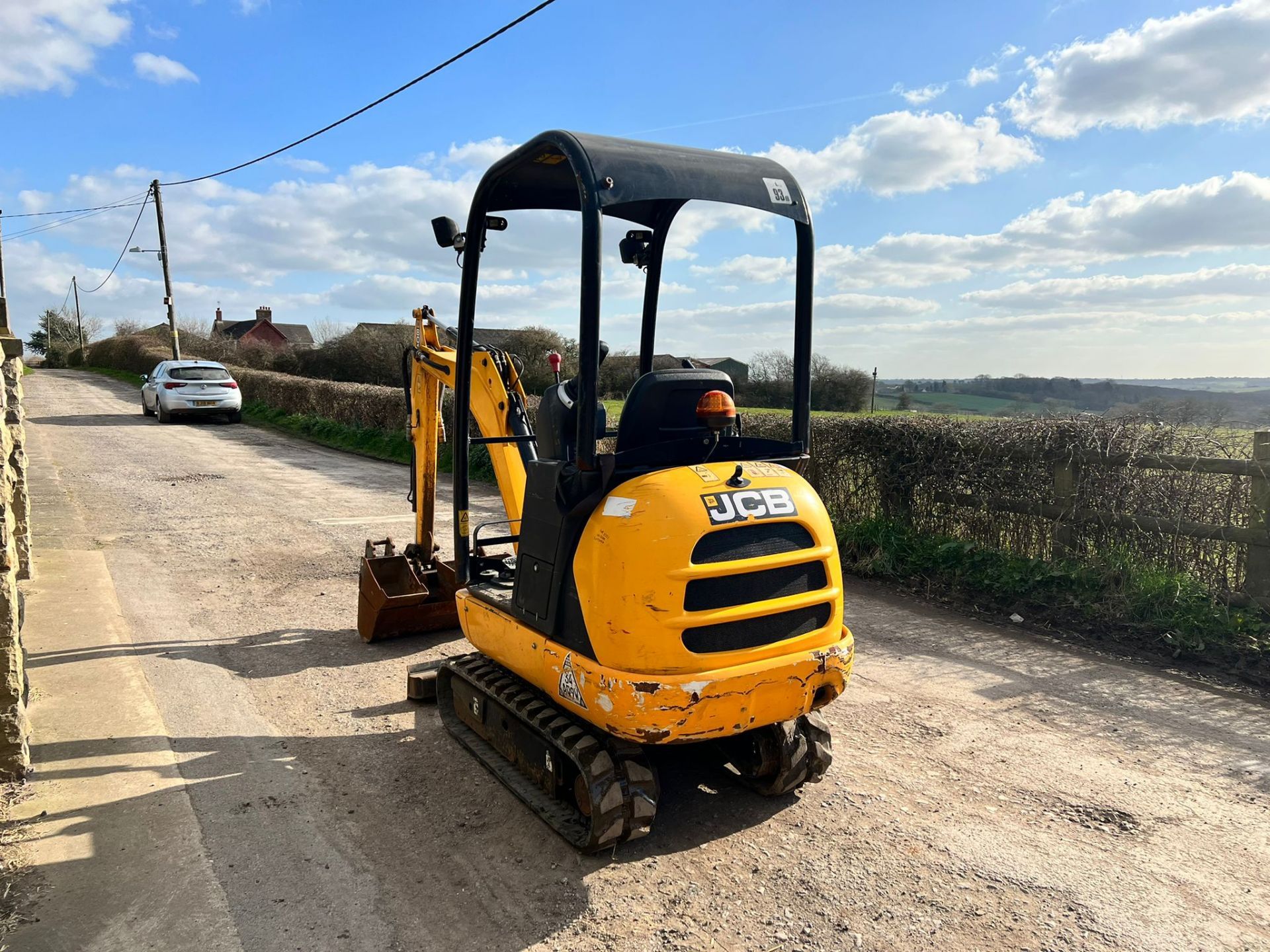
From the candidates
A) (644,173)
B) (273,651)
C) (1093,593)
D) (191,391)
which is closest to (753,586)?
(644,173)

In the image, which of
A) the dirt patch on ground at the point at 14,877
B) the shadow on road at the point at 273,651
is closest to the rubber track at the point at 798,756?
the shadow on road at the point at 273,651

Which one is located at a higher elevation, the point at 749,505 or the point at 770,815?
the point at 749,505

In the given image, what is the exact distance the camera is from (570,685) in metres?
3.26

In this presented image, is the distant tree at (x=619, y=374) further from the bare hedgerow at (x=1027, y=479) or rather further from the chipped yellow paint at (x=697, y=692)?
the bare hedgerow at (x=1027, y=479)

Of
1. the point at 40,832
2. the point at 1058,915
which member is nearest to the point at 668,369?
the point at 1058,915

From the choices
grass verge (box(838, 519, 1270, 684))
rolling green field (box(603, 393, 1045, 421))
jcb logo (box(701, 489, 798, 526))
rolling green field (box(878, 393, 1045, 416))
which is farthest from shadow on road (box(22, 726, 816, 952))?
rolling green field (box(878, 393, 1045, 416))

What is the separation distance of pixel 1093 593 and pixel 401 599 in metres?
4.99

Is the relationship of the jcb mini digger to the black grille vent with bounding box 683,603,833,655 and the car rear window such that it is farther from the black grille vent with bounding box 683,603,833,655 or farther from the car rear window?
the car rear window

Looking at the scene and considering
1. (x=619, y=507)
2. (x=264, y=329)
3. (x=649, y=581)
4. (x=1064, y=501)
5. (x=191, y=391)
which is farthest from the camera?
(x=264, y=329)

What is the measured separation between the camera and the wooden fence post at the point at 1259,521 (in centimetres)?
573

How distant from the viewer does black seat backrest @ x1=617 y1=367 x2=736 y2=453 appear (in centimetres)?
337

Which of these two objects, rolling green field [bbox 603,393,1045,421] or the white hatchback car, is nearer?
rolling green field [bbox 603,393,1045,421]

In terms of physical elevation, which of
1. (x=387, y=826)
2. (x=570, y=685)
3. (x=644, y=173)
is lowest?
(x=387, y=826)

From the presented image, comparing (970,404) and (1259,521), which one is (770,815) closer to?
(1259,521)
